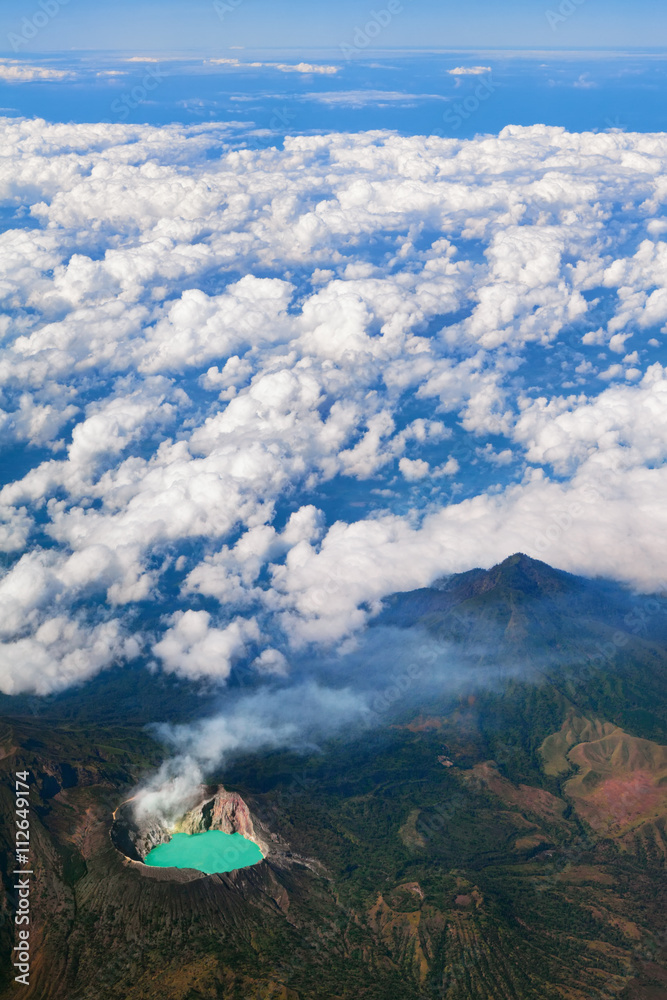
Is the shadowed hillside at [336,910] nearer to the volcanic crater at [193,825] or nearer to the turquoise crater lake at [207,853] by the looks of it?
the volcanic crater at [193,825]

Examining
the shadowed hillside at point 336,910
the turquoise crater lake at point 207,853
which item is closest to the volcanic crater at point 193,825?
the turquoise crater lake at point 207,853

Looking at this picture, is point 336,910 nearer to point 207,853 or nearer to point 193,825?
point 207,853

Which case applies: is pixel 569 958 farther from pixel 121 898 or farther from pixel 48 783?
pixel 48 783

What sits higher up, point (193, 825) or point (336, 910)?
point (193, 825)

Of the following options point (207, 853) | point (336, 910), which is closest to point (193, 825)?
point (207, 853)

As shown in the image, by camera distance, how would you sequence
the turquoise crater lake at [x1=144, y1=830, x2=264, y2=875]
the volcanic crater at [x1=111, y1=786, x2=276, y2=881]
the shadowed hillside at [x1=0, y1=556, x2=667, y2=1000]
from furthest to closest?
the volcanic crater at [x1=111, y1=786, x2=276, y2=881] < the turquoise crater lake at [x1=144, y1=830, x2=264, y2=875] < the shadowed hillside at [x1=0, y1=556, x2=667, y2=1000]

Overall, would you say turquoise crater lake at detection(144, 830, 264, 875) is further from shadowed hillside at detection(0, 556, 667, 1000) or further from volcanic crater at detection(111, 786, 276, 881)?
shadowed hillside at detection(0, 556, 667, 1000)

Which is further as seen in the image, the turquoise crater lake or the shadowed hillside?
the turquoise crater lake

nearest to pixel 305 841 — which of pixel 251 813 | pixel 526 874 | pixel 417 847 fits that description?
pixel 251 813

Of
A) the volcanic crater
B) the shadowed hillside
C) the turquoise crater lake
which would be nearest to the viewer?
the shadowed hillside

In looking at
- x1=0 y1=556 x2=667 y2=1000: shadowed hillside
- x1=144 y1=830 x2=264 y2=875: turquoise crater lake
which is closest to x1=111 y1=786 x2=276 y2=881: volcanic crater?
x1=144 y1=830 x2=264 y2=875: turquoise crater lake
